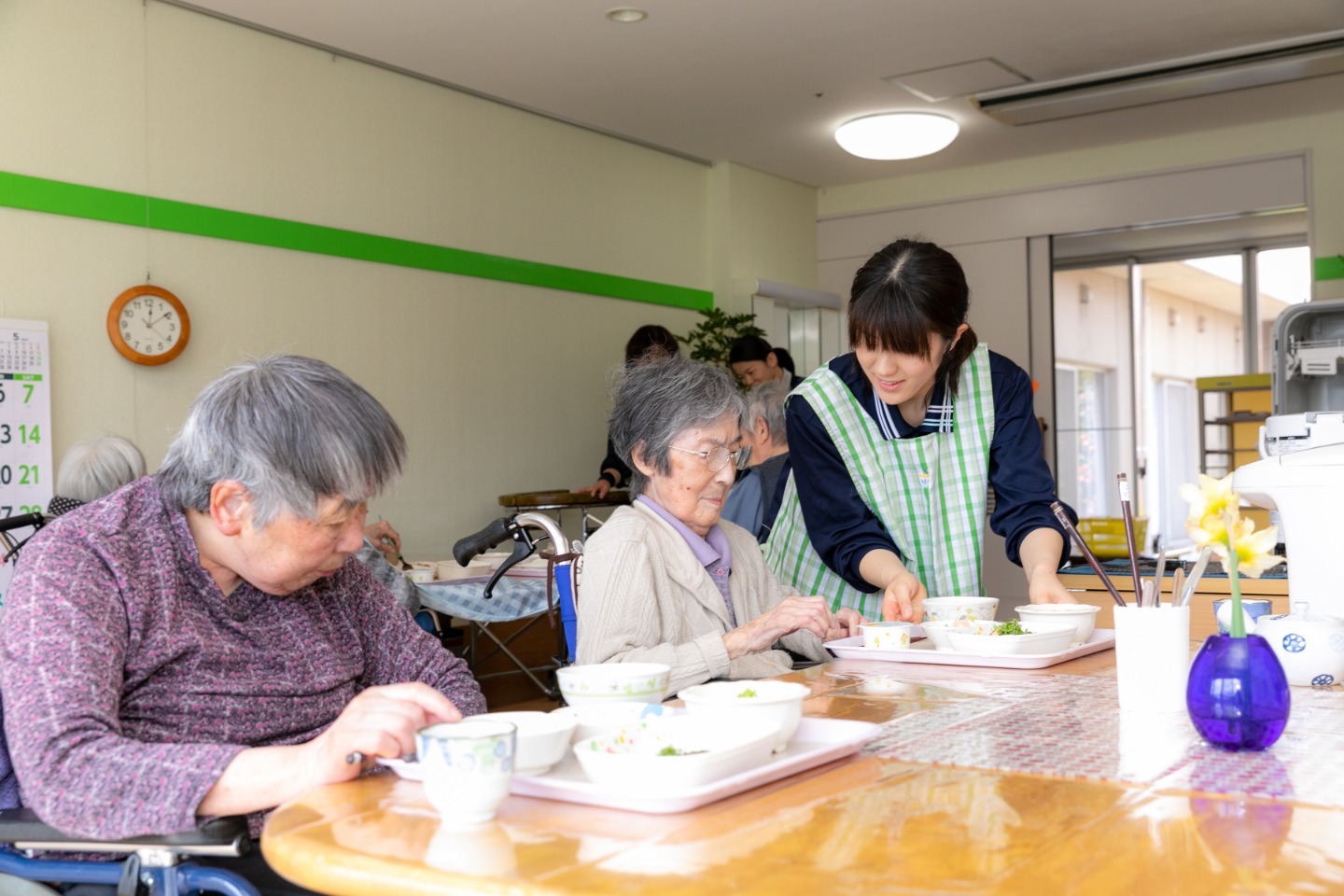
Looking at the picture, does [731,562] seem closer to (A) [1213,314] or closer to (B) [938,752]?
(B) [938,752]

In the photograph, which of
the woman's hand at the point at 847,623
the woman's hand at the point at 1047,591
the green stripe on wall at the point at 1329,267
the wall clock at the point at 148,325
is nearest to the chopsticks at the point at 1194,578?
the woman's hand at the point at 1047,591

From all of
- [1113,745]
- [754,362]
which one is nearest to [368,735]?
[1113,745]

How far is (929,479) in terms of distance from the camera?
2609 millimetres

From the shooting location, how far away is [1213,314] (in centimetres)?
1193

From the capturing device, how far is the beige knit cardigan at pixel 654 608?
6.48ft

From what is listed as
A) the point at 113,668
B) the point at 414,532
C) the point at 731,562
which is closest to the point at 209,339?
the point at 414,532

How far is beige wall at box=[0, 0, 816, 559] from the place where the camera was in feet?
15.5

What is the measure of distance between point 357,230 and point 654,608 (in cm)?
416

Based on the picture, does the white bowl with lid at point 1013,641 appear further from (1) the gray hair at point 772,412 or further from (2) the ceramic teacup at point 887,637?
(1) the gray hair at point 772,412

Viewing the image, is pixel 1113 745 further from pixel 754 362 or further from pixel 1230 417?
pixel 1230 417

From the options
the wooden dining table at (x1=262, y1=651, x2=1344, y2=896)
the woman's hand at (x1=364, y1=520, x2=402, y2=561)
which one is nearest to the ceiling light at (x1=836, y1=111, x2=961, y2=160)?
the woman's hand at (x1=364, y1=520, x2=402, y2=561)

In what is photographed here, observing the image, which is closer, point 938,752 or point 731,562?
point 938,752

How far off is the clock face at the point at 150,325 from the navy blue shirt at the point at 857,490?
3193 millimetres

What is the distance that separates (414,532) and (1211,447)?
21.0ft
